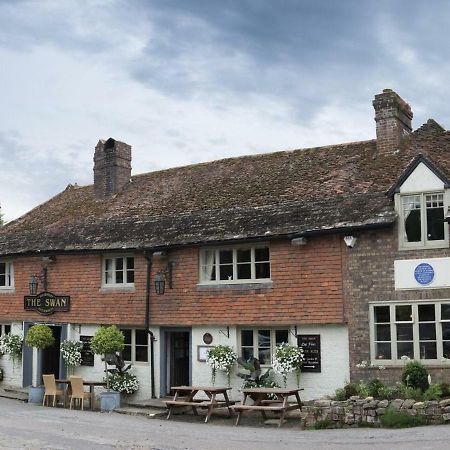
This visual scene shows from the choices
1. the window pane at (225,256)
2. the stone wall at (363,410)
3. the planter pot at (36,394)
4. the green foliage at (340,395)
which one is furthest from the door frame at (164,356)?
the stone wall at (363,410)

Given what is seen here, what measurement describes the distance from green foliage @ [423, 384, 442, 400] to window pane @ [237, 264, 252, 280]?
19.3 feet

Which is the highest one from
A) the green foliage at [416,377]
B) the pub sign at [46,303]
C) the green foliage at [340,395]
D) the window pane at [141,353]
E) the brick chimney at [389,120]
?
the brick chimney at [389,120]

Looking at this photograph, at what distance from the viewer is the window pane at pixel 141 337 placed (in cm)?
2162

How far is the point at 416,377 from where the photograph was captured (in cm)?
1605

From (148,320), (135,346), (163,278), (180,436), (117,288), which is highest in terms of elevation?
(163,278)

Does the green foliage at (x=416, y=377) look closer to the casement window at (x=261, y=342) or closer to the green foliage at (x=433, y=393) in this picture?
the green foliage at (x=433, y=393)

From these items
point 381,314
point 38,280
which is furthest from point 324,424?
point 38,280

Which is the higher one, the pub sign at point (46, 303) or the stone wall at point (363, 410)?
the pub sign at point (46, 303)

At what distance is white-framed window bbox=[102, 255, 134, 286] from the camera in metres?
21.9

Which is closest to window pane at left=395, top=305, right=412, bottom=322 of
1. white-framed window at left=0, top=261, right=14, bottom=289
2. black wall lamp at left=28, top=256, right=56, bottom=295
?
black wall lamp at left=28, top=256, right=56, bottom=295

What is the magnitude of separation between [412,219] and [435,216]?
1.76 ft

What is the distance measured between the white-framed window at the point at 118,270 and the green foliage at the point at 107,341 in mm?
1855

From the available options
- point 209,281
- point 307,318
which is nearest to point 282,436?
point 307,318

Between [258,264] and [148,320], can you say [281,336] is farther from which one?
[148,320]
